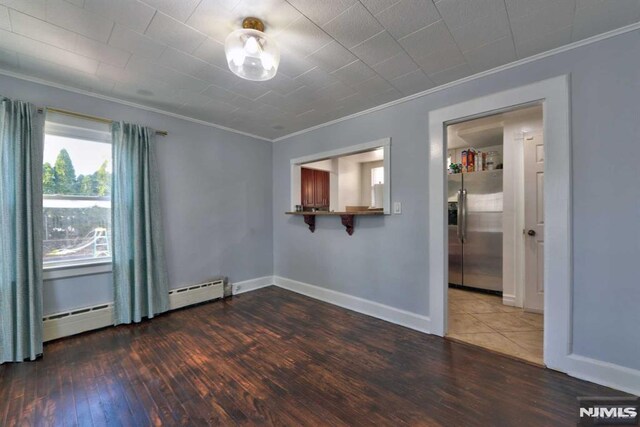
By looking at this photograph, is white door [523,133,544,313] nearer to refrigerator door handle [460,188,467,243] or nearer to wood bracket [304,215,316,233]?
refrigerator door handle [460,188,467,243]

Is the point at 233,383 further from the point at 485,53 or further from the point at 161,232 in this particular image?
the point at 485,53

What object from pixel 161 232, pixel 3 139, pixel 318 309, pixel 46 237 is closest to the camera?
pixel 3 139

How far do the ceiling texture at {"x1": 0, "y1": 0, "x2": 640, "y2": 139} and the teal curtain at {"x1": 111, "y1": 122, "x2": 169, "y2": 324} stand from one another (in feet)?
1.82

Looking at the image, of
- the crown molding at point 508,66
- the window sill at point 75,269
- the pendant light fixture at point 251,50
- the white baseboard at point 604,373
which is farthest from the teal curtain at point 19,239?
the white baseboard at point 604,373

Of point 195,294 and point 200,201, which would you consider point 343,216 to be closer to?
point 200,201

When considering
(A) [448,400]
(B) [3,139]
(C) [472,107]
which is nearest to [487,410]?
(A) [448,400]

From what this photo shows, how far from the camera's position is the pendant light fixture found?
1.54 m

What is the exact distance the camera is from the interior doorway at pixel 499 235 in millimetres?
2654

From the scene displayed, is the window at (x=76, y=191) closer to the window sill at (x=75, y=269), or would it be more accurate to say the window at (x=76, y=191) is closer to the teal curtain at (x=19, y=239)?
the window sill at (x=75, y=269)

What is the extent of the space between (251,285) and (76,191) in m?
2.43

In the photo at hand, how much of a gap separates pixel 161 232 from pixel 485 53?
3.66 m

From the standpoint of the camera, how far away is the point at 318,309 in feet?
10.6

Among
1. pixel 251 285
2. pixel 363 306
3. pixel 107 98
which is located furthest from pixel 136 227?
pixel 363 306

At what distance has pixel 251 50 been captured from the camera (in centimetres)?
157
